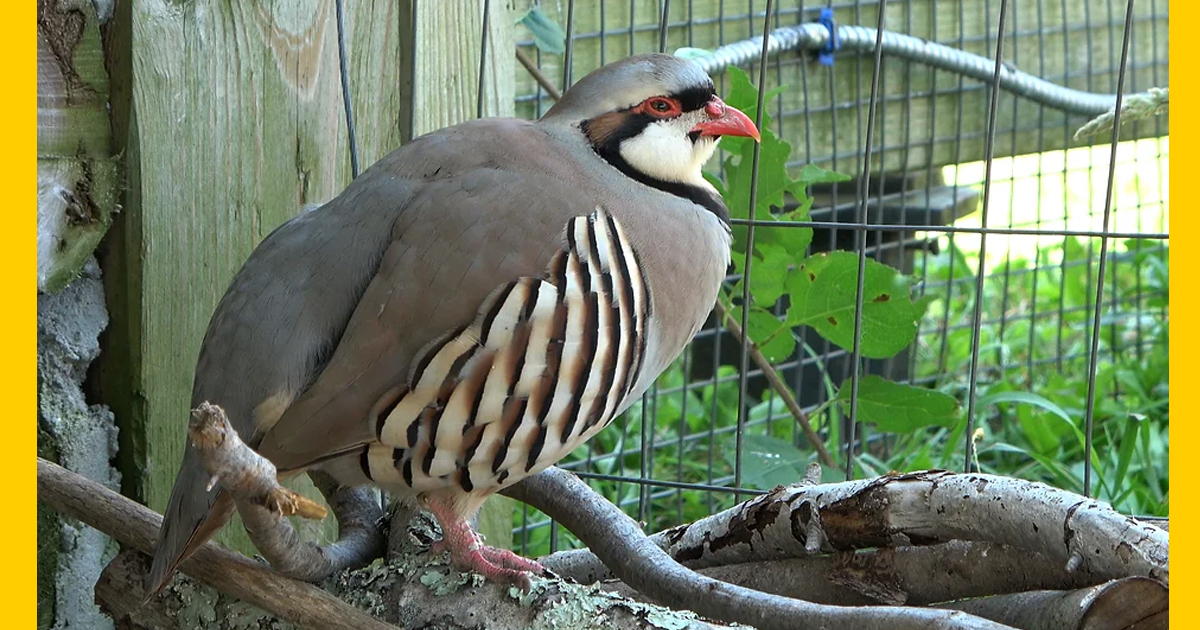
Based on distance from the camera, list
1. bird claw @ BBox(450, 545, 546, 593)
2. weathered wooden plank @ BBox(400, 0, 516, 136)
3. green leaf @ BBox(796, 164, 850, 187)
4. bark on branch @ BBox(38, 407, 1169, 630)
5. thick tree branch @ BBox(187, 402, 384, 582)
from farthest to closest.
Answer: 1. green leaf @ BBox(796, 164, 850, 187)
2. weathered wooden plank @ BBox(400, 0, 516, 136)
3. bird claw @ BBox(450, 545, 546, 593)
4. bark on branch @ BBox(38, 407, 1169, 630)
5. thick tree branch @ BBox(187, 402, 384, 582)

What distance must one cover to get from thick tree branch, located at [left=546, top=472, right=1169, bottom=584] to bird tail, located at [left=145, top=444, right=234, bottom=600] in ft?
2.77

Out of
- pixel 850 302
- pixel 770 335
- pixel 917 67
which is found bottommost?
pixel 770 335

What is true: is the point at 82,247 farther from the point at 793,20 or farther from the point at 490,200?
the point at 793,20

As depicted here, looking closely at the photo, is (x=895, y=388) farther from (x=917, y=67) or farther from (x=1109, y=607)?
(x=917, y=67)

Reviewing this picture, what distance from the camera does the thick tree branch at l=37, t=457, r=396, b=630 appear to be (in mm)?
1821

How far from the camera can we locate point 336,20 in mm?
2689

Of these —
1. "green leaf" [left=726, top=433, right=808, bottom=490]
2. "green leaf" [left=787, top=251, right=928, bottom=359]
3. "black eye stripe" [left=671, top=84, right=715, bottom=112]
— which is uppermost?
"black eye stripe" [left=671, top=84, right=715, bottom=112]

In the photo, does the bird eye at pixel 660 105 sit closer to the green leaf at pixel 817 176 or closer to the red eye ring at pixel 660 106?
the red eye ring at pixel 660 106

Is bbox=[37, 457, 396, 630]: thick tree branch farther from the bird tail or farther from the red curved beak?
the red curved beak

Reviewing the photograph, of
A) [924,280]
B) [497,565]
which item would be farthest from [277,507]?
[924,280]

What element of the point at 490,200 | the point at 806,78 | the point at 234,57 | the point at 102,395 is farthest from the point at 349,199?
the point at 806,78

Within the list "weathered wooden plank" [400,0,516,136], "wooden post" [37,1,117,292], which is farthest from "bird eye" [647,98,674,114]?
"wooden post" [37,1,117,292]

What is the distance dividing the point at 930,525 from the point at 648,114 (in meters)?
0.86

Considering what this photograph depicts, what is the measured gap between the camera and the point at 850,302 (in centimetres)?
295
